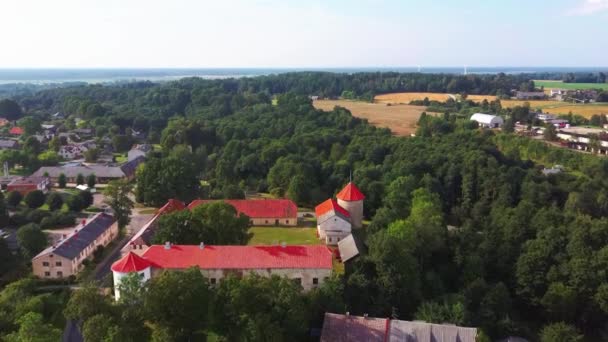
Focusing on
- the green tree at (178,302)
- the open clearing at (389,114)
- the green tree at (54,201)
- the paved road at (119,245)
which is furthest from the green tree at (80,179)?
the open clearing at (389,114)

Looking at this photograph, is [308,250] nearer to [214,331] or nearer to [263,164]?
[214,331]

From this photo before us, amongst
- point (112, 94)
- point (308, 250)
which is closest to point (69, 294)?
point (308, 250)

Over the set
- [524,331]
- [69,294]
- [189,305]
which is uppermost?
[189,305]

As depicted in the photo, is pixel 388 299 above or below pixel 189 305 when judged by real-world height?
below

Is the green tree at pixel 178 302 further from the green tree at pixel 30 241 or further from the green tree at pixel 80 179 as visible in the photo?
the green tree at pixel 80 179

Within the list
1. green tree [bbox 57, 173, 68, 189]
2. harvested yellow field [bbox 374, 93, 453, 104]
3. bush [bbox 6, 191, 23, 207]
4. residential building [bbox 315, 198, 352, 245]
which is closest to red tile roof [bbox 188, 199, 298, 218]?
residential building [bbox 315, 198, 352, 245]

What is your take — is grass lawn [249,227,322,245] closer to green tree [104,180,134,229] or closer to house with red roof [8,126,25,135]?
green tree [104,180,134,229]

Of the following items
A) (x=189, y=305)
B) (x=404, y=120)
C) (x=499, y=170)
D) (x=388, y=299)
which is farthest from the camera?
(x=404, y=120)
